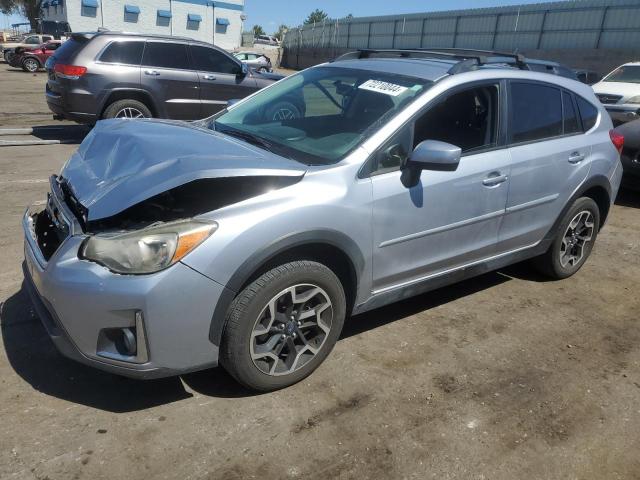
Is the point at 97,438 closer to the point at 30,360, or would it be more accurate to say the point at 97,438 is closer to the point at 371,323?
the point at 30,360

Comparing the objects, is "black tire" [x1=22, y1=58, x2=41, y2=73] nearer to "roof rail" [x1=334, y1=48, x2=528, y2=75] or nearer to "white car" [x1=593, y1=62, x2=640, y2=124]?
"white car" [x1=593, y1=62, x2=640, y2=124]

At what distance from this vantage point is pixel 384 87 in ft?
11.7

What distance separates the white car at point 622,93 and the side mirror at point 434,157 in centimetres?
839

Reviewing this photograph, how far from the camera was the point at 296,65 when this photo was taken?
153 ft

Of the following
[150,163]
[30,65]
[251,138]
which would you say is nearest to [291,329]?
[150,163]

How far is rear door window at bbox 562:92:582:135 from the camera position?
430 centimetres

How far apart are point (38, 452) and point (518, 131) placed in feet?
11.3

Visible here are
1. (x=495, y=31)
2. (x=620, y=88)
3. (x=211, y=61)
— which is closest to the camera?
(x=211, y=61)

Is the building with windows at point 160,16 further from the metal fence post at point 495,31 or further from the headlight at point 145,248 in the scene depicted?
the headlight at point 145,248

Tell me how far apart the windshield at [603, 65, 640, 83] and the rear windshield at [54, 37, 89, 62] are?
11.1 m

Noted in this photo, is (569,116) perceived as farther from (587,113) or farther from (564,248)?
(564,248)

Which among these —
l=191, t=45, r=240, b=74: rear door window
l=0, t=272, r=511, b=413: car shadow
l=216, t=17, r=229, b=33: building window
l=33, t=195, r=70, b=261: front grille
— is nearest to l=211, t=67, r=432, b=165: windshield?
l=33, t=195, r=70, b=261: front grille

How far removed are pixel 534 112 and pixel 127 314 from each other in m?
3.14

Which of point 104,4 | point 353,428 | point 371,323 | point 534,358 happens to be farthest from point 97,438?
point 104,4
